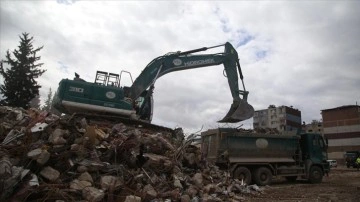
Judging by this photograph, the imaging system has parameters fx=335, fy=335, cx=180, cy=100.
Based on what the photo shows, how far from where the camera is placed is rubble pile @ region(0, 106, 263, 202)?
21.7 ft

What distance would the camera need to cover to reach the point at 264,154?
14953 millimetres

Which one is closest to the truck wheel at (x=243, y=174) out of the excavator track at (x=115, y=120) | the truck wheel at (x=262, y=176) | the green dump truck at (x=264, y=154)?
the green dump truck at (x=264, y=154)

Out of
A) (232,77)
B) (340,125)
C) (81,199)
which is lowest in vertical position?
(81,199)

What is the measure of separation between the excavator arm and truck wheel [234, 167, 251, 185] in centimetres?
225

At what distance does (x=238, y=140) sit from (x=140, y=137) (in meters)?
6.28

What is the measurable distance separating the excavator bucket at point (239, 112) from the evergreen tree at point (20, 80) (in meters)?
20.0

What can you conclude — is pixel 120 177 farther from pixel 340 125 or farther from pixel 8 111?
pixel 340 125

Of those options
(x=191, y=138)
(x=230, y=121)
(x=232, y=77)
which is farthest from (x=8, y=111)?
(x=232, y=77)

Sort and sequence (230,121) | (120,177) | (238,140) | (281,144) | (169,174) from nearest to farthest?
(120,177)
(169,174)
(230,121)
(238,140)
(281,144)

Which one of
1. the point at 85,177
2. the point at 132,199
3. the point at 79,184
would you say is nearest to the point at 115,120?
the point at 85,177

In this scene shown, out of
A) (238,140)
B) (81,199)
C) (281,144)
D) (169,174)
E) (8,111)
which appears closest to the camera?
(81,199)

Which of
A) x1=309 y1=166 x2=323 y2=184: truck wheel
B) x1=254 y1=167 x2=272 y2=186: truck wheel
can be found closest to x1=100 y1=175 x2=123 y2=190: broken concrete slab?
x1=254 y1=167 x2=272 y2=186: truck wheel

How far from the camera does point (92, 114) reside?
37.1 ft

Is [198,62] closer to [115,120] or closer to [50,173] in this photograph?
[115,120]
